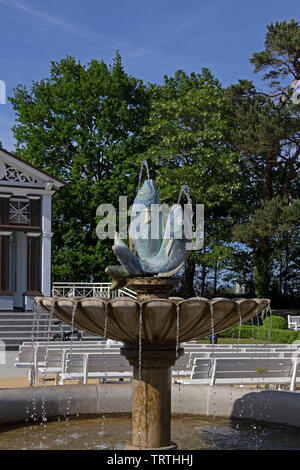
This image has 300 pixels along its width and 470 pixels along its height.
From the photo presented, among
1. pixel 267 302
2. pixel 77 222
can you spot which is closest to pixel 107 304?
pixel 267 302

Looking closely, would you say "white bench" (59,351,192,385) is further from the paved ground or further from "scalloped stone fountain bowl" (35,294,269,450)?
"scalloped stone fountain bowl" (35,294,269,450)

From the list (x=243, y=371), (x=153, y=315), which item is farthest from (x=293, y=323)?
Result: (x=153, y=315)

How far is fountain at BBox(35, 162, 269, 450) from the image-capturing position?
18.9ft

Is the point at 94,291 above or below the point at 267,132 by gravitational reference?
below

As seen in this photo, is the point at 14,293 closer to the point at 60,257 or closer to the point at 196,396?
the point at 60,257

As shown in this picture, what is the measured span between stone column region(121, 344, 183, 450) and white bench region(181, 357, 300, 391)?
11.8 feet

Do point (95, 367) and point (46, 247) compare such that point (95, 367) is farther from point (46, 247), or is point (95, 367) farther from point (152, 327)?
point (46, 247)

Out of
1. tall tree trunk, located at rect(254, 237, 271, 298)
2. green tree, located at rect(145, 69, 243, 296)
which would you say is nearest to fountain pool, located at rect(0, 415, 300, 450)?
green tree, located at rect(145, 69, 243, 296)

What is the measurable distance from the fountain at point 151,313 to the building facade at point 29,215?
60.9 feet

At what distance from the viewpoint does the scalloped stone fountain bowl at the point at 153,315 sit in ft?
18.6

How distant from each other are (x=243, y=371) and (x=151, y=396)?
431 centimetres

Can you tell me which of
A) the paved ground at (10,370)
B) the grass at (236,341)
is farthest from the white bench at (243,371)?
the grass at (236,341)

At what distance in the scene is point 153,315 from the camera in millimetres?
5727

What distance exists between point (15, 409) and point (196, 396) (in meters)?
2.34
